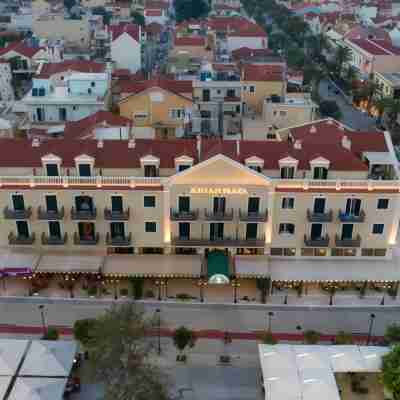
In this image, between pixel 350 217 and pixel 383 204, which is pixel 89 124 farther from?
pixel 383 204

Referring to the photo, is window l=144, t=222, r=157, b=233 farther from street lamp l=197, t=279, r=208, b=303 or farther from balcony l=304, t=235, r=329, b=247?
balcony l=304, t=235, r=329, b=247

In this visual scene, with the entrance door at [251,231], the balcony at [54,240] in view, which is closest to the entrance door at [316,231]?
the entrance door at [251,231]

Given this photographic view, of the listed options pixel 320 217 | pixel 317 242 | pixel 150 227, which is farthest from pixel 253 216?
pixel 150 227

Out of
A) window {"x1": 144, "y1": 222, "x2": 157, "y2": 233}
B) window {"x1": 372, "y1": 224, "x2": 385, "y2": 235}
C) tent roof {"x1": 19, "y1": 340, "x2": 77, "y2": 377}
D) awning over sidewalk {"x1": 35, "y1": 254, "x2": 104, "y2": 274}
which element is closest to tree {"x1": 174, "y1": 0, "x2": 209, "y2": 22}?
window {"x1": 144, "y1": 222, "x2": 157, "y2": 233}

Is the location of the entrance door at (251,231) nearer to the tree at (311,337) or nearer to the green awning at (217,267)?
the green awning at (217,267)

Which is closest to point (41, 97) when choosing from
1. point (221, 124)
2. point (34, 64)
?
point (221, 124)
